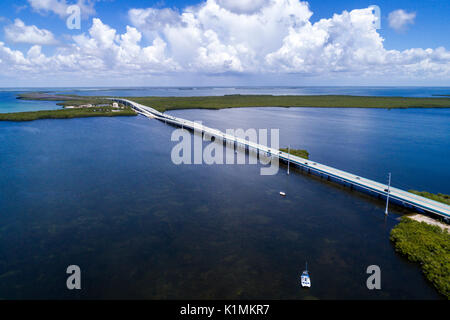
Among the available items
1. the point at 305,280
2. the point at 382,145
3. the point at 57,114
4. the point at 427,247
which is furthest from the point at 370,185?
→ the point at 57,114

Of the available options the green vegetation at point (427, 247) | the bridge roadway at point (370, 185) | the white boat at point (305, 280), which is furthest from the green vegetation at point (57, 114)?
the green vegetation at point (427, 247)

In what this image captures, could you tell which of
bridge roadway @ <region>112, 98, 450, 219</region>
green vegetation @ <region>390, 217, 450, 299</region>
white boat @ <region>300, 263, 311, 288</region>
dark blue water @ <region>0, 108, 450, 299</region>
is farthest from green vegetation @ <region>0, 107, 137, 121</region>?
green vegetation @ <region>390, 217, 450, 299</region>

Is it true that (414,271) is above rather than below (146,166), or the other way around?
below

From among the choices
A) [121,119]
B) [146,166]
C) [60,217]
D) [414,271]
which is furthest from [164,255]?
[121,119]

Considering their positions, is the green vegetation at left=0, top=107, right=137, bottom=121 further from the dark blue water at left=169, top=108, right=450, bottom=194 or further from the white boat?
the white boat
